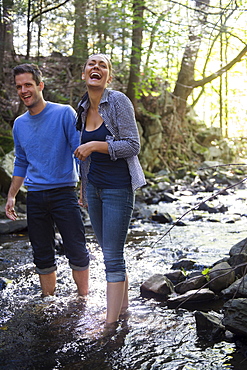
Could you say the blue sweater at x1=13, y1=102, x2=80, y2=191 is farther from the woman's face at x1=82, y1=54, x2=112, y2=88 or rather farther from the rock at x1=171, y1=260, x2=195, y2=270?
the rock at x1=171, y1=260, x2=195, y2=270

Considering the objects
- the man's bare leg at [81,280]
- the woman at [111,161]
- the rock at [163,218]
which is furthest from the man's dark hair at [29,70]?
the rock at [163,218]

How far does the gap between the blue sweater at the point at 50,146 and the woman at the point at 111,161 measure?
0.55 m

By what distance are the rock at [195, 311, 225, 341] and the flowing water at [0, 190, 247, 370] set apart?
0.06 m

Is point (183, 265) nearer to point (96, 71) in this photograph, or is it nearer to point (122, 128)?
point (122, 128)

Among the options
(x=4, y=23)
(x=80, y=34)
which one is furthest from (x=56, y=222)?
(x=80, y=34)

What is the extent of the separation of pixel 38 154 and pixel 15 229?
3.69 meters

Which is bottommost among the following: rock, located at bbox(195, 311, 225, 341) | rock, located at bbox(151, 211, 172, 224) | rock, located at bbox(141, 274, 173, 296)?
rock, located at bbox(151, 211, 172, 224)

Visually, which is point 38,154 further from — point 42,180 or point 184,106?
point 184,106

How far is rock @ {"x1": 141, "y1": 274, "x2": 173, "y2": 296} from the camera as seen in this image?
3.65 m

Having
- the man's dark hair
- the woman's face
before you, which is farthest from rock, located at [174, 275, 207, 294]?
the man's dark hair

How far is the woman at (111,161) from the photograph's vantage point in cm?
277

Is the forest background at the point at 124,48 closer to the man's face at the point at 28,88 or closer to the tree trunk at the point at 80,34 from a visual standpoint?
the tree trunk at the point at 80,34

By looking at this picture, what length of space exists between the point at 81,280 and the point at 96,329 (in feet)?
2.42

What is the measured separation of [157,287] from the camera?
366cm
